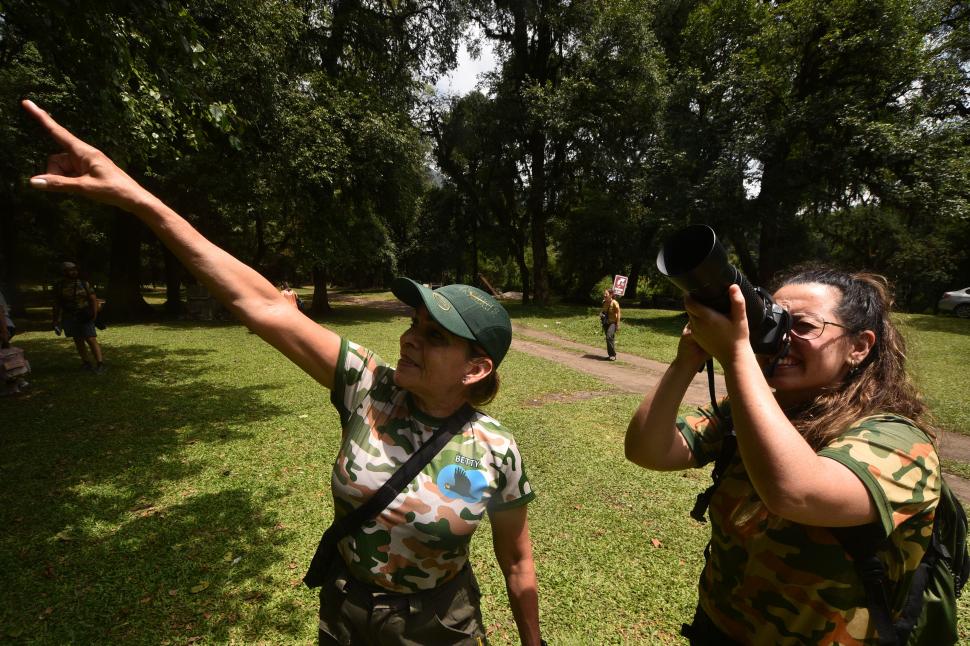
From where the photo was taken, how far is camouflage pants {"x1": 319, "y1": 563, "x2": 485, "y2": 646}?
4.91 feet

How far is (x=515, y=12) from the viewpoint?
2081cm

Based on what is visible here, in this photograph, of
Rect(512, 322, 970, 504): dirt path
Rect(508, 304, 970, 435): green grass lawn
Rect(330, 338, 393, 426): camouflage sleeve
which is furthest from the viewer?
Rect(508, 304, 970, 435): green grass lawn

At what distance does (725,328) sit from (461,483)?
37.4 inches

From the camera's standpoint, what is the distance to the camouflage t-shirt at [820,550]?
1069 millimetres

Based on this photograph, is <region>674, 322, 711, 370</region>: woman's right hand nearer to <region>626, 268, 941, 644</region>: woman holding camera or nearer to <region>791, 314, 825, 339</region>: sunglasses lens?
<region>626, 268, 941, 644</region>: woman holding camera

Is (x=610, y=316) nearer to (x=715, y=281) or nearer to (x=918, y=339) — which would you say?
(x=715, y=281)

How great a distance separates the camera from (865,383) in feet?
4.41

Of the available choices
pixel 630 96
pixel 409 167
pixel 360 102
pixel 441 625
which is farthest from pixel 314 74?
pixel 441 625

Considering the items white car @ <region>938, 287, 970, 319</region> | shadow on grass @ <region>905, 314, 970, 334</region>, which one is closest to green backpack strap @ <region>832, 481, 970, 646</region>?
shadow on grass @ <region>905, 314, 970, 334</region>

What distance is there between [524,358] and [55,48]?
9.72 meters

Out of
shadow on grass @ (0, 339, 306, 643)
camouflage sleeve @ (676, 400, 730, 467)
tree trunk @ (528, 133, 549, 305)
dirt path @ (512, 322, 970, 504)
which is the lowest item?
shadow on grass @ (0, 339, 306, 643)

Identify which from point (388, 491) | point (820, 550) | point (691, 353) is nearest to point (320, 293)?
point (388, 491)

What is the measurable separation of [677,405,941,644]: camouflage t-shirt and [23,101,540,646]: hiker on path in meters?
0.68

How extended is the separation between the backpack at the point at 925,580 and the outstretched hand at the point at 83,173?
2.30 m
